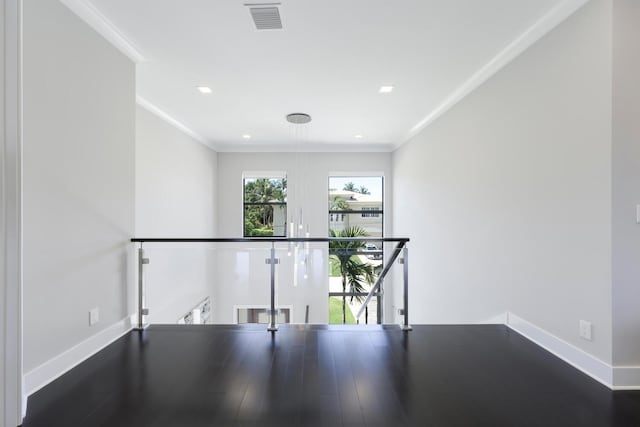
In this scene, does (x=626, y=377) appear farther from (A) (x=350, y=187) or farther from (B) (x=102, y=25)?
(A) (x=350, y=187)

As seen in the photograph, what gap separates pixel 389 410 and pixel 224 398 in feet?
3.33

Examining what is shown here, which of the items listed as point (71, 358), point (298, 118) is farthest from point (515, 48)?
point (71, 358)

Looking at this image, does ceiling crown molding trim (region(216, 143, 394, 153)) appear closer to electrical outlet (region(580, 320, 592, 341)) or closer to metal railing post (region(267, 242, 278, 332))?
metal railing post (region(267, 242, 278, 332))

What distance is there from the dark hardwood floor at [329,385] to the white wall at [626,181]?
410 millimetres

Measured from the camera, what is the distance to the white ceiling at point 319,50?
2.28 m

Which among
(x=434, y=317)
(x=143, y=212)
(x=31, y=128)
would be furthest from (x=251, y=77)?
(x=434, y=317)

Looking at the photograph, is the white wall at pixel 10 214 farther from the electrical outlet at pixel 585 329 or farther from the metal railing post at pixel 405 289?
the electrical outlet at pixel 585 329

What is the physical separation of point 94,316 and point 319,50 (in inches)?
118

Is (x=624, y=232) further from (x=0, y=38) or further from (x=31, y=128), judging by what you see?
(x=31, y=128)

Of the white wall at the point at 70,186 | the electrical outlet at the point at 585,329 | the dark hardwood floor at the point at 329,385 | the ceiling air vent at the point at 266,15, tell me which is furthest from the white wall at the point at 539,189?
the white wall at the point at 70,186

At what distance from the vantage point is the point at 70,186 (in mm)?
2254

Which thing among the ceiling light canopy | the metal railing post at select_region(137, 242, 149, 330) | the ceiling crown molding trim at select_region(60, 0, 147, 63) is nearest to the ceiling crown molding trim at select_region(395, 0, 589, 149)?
the ceiling light canopy

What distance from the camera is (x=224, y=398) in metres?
1.91

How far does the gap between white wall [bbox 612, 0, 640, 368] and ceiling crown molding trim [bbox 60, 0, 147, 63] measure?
362 cm
